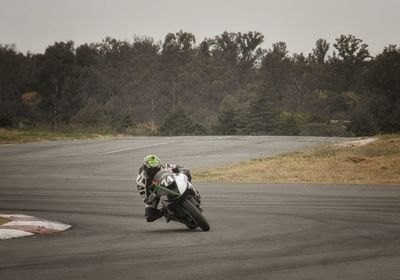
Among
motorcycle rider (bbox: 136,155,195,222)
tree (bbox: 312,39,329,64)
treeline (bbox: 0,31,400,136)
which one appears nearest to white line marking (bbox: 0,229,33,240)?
motorcycle rider (bbox: 136,155,195,222)

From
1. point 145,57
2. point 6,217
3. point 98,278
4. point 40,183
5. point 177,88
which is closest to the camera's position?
point 98,278

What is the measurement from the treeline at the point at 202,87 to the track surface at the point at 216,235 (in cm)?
3738

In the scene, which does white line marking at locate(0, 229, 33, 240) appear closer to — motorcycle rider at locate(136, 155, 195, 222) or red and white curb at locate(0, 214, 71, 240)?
red and white curb at locate(0, 214, 71, 240)

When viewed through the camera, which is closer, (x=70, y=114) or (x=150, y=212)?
(x=150, y=212)

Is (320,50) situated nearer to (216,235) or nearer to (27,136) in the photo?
(27,136)

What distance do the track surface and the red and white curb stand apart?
1.19ft

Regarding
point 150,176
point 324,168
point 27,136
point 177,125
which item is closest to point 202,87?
point 177,125

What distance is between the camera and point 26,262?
7602 millimetres

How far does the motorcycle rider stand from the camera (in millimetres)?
11055

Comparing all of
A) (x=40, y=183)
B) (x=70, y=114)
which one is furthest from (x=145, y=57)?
(x=40, y=183)

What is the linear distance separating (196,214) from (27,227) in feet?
9.01

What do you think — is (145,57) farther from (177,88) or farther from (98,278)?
(98,278)

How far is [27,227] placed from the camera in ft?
36.2

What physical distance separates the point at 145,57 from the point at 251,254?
333 ft
